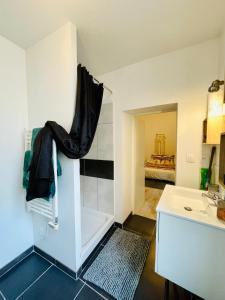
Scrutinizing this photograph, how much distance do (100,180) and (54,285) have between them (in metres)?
1.31

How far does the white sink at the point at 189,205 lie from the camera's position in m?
0.99

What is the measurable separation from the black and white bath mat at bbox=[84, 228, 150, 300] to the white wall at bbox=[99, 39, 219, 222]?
101 cm

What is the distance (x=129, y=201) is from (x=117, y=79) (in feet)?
6.72

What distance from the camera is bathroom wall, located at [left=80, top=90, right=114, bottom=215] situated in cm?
213

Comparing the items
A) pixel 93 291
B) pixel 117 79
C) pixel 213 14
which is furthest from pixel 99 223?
pixel 213 14

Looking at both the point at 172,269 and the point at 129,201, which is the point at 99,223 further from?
the point at 172,269

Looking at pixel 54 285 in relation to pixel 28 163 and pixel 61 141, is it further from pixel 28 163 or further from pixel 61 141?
pixel 61 141

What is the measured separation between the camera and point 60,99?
51.1 inches

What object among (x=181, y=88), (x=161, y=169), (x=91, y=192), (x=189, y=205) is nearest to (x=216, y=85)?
(x=181, y=88)

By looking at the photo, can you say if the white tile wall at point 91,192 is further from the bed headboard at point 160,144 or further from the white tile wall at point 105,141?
the bed headboard at point 160,144

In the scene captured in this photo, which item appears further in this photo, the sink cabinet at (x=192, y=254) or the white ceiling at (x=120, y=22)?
the white ceiling at (x=120, y=22)

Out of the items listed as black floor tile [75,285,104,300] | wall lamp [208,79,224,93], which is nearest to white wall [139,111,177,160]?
wall lamp [208,79,224,93]

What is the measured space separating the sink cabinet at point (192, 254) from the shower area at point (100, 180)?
100 cm

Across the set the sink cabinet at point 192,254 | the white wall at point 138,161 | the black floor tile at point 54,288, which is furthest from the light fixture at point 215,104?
the black floor tile at point 54,288
